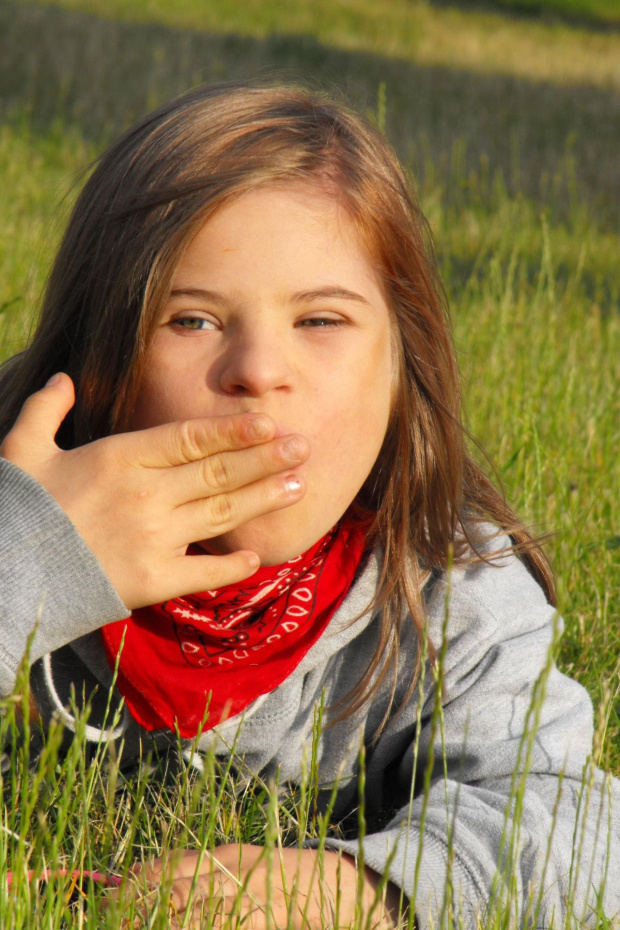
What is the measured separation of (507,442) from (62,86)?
257 inches

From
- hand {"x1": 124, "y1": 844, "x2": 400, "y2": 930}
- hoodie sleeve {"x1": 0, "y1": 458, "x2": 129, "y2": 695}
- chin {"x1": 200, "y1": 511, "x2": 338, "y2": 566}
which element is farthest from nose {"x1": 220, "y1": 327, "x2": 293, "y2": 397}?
hand {"x1": 124, "y1": 844, "x2": 400, "y2": 930}

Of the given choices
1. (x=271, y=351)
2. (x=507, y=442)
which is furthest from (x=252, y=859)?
(x=507, y=442)

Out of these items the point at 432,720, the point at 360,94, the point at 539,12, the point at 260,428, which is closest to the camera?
the point at 432,720

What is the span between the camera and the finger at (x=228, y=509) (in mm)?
1534

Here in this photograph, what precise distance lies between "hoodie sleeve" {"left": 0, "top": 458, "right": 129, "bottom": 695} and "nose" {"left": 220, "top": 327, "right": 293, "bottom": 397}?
331 millimetres

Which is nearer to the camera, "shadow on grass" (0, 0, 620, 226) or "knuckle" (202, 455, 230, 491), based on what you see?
"knuckle" (202, 455, 230, 491)

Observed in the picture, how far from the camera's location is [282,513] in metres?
1.69

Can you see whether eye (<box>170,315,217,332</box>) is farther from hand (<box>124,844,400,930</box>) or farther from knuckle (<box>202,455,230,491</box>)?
hand (<box>124,844,400,930</box>)

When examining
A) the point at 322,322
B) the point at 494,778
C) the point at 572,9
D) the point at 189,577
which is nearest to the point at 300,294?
the point at 322,322

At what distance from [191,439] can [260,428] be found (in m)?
0.10

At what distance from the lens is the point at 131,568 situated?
1.52 m

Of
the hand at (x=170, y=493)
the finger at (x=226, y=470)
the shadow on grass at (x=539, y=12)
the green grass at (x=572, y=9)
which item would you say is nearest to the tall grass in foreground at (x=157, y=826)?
the hand at (x=170, y=493)

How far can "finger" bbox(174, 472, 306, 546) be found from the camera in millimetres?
1534

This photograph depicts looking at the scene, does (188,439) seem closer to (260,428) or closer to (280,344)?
(260,428)
